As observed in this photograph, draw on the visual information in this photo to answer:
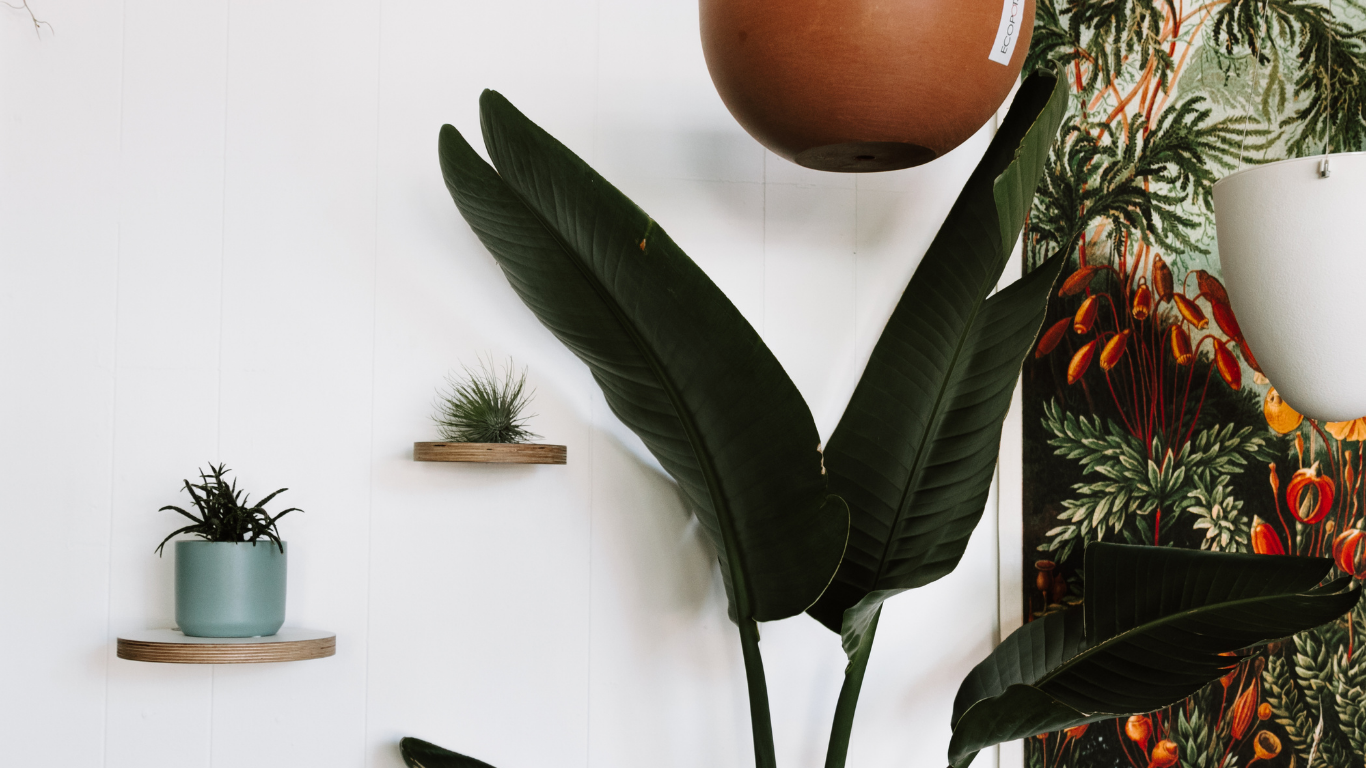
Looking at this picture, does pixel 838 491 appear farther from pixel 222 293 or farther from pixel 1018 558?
pixel 222 293

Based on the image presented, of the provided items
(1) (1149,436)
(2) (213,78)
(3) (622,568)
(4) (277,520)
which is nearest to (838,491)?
(3) (622,568)

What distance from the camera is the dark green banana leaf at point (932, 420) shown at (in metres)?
1.08

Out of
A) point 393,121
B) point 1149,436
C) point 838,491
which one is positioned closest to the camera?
point 838,491

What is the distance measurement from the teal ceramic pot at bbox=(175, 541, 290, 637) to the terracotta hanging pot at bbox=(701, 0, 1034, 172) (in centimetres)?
72

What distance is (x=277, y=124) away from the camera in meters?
1.20

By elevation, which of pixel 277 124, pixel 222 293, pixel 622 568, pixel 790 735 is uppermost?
pixel 277 124

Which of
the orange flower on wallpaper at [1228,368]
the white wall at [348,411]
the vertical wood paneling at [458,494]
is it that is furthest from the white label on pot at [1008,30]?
the orange flower on wallpaper at [1228,368]

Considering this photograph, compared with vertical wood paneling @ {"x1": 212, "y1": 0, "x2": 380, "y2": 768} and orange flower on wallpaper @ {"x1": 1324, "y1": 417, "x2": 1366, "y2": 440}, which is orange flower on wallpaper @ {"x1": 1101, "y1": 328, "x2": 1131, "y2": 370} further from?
vertical wood paneling @ {"x1": 212, "y1": 0, "x2": 380, "y2": 768}

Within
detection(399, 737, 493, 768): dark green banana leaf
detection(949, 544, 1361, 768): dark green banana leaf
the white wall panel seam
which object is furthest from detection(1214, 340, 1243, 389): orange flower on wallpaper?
the white wall panel seam

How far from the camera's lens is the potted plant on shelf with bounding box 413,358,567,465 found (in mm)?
1085

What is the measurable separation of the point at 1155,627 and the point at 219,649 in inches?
38.6

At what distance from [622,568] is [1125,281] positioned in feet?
2.65

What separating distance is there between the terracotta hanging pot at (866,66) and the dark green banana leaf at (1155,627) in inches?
19.4

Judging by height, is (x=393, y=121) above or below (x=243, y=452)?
above
